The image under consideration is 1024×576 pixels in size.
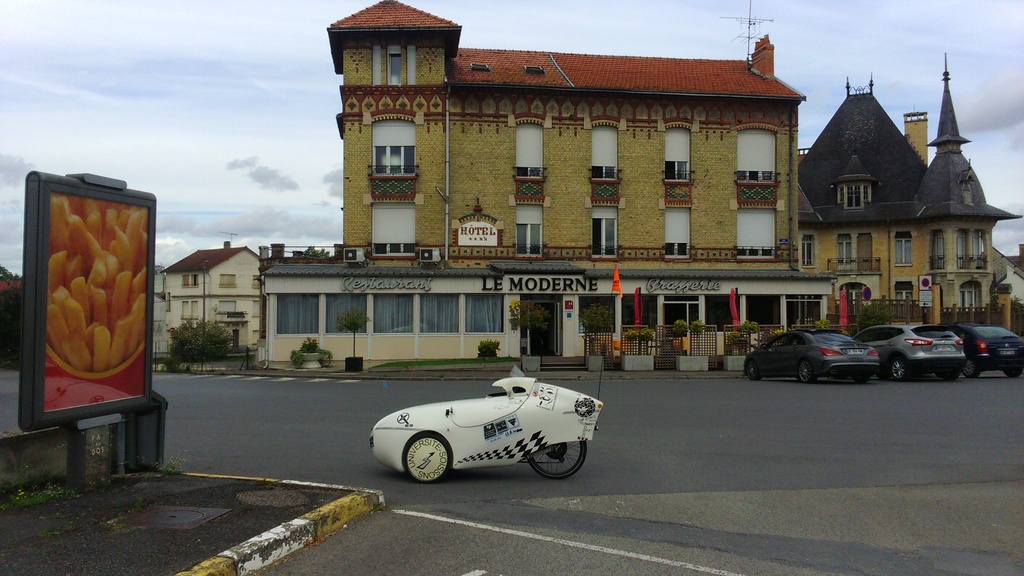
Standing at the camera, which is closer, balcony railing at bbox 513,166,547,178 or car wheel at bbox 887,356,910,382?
car wheel at bbox 887,356,910,382

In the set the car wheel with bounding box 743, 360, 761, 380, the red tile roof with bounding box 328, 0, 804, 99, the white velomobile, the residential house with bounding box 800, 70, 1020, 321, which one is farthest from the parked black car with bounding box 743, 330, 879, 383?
the residential house with bounding box 800, 70, 1020, 321

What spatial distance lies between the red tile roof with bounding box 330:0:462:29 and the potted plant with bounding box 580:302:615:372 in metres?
13.1

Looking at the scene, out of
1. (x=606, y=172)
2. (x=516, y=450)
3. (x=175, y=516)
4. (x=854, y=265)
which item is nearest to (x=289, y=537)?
(x=175, y=516)

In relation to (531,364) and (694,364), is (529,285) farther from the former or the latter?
(694,364)

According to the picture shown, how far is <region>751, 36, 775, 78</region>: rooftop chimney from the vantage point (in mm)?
37062

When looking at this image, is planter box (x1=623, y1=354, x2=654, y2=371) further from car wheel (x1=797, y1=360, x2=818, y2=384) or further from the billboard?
the billboard

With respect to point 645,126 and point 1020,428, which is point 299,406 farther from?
point 645,126

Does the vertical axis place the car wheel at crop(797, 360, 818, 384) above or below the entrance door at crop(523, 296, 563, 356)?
below

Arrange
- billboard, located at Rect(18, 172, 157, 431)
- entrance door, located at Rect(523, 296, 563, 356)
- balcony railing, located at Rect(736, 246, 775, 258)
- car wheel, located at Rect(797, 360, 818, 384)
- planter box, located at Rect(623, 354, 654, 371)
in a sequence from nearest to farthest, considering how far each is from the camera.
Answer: billboard, located at Rect(18, 172, 157, 431) → car wheel, located at Rect(797, 360, 818, 384) → planter box, located at Rect(623, 354, 654, 371) → entrance door, located at Rect(523, 296, 563, 356) → balcony railing, located at Rect(736, 246, 775, 258)

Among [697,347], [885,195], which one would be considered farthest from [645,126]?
[885,195]

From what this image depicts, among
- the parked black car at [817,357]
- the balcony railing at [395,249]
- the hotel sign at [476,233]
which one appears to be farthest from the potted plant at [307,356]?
the parked black car at [817,357]

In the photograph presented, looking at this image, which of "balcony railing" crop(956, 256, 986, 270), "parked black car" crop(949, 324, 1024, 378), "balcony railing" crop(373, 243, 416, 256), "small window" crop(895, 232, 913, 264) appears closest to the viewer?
"parked black car" crop(949, 324, 1024, 378)

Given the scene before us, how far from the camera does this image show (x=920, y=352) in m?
22.0

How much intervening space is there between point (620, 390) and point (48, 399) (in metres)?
15.4
